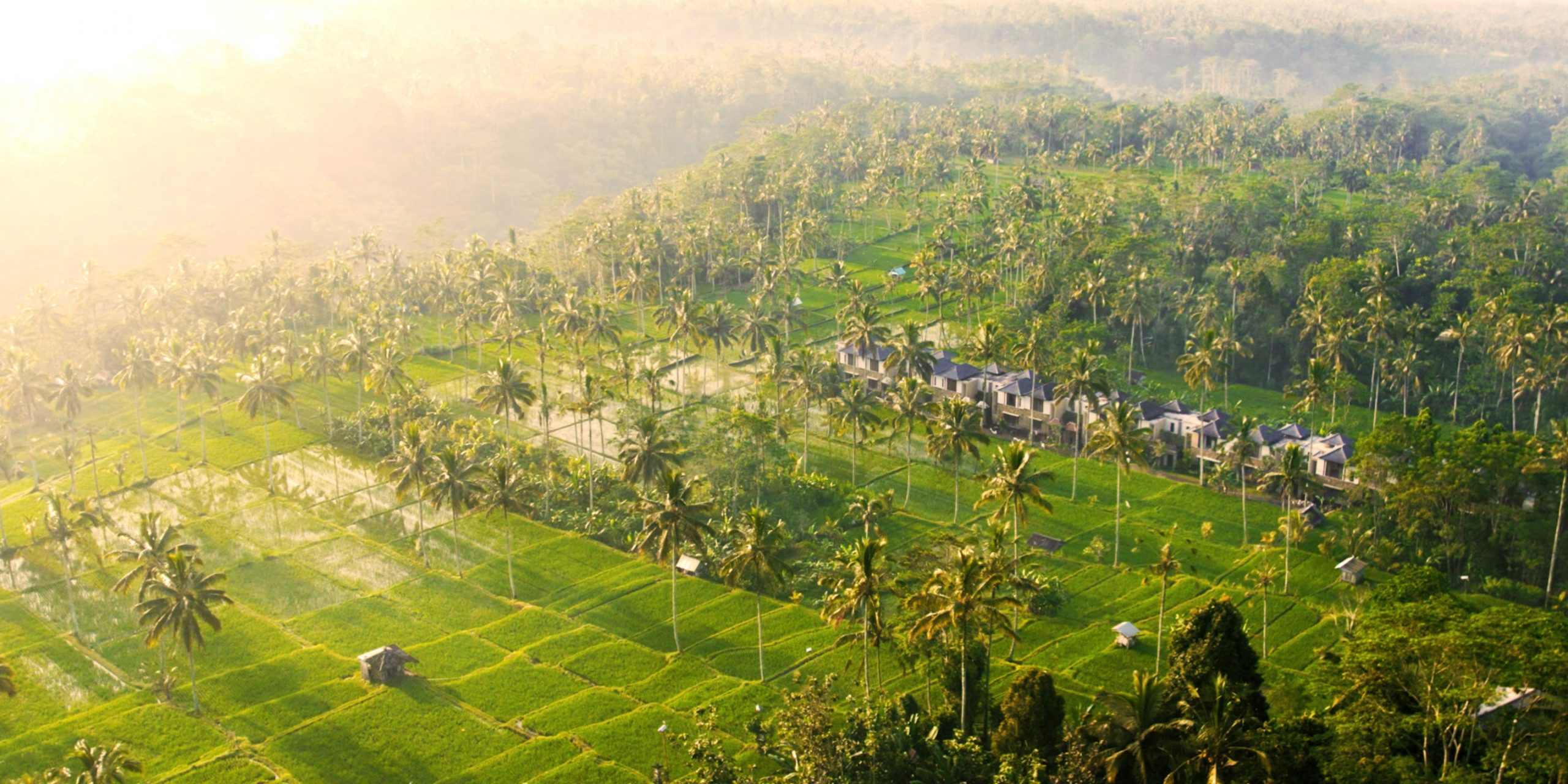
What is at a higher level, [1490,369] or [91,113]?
[91,113]

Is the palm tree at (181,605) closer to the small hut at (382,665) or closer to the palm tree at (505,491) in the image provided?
the small hut at (382,665)

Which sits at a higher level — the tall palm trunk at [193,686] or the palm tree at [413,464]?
the palm tree at [413,464]

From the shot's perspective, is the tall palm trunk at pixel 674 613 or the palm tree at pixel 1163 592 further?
the tall palm trunk at pixel 674 613

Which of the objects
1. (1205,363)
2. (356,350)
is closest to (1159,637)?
(1205,363)

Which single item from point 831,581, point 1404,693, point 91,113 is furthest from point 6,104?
point 1404,693

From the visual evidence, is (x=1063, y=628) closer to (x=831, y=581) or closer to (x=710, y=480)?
(x=831, y=581)

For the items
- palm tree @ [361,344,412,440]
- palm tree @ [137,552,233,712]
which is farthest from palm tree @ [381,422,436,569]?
palm tree @ [361,344,412,440]

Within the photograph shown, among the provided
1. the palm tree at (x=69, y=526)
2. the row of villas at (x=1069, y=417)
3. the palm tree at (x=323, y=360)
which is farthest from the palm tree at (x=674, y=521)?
the palm tree at (x=323, y=360)
